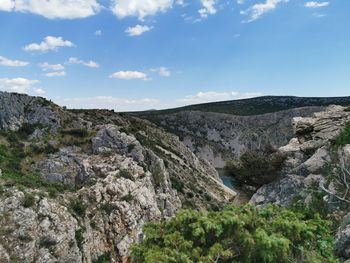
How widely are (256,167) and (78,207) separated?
89.4ft

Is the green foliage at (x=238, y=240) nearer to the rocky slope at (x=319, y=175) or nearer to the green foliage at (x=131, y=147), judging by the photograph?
the rocky slope at (x=319, y=175)

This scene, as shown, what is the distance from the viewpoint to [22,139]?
62.5 meters

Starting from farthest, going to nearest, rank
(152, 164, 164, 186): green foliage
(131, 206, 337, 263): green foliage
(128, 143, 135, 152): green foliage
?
1. (128, 143, 135, 152): green foliage
2. (152, 164, 164, 186): green foliage
3. (131, 206, 337, 263): green foliage

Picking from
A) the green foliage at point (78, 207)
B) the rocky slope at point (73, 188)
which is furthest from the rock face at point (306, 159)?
the green foliage at point (78, 207)

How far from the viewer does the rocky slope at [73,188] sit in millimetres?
36344

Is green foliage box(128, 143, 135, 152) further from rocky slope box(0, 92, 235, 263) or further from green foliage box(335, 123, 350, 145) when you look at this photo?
green foliage box(335, 123, 350, 145)

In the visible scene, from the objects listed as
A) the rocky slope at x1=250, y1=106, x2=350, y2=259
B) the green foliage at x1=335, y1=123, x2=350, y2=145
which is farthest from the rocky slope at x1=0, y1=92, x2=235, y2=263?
the green foliage at x1=335, y1=123, x2=350, y2=145

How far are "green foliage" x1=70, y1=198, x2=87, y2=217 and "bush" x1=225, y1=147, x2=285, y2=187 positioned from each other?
2470 cm

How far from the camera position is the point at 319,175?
63.7ft

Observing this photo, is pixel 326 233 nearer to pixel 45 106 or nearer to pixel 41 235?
pixel 41 235

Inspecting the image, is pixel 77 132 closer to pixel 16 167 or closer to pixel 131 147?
pixel 131 147

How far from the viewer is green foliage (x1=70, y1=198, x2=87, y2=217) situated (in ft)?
139

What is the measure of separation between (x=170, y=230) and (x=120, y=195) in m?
36.5

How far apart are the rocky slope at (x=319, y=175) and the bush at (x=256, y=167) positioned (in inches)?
18.3
